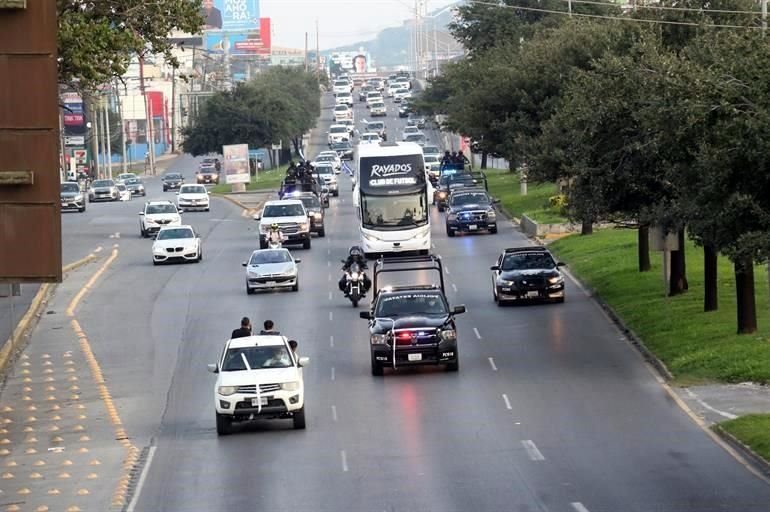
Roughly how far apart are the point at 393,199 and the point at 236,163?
149 ft

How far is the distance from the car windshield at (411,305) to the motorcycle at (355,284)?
33.8 feet

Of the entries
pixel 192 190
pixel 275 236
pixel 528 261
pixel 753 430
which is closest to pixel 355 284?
pixel 528 261

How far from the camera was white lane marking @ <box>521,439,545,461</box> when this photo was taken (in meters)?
26.0

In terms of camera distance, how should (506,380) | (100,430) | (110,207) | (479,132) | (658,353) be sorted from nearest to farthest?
(100,430) < (506,380) < (658,353) < (479,132) < (110,207)

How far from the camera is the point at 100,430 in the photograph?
31781 millimetres

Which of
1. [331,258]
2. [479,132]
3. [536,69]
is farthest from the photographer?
[479,132]

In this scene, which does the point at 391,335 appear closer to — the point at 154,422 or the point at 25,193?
the point at 154,422

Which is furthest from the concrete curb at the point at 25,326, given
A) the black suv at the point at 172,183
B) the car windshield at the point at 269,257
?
the black suv at the point at 172,183

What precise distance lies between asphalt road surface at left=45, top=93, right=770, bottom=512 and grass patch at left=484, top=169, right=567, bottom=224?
47.2 feet

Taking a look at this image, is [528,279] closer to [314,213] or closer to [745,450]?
[745,450]

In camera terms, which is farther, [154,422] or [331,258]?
[331,258]

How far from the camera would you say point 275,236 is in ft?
200

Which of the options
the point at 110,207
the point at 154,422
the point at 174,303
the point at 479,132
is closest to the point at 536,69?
the point at 479,132

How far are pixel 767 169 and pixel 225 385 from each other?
9.70 m
